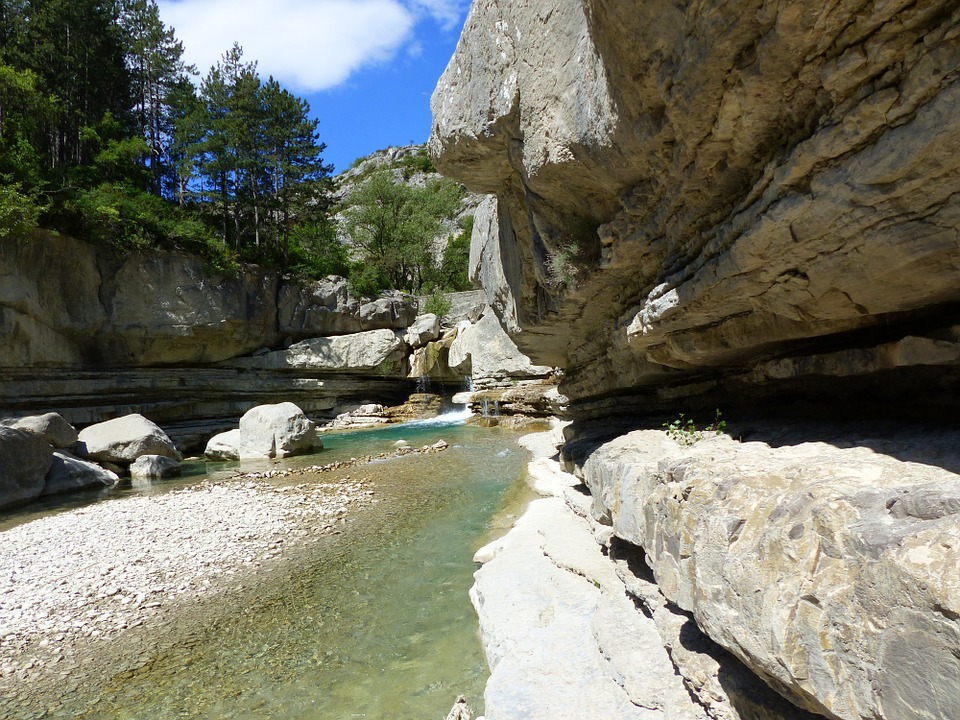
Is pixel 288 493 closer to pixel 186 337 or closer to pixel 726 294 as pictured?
pixel 726 294

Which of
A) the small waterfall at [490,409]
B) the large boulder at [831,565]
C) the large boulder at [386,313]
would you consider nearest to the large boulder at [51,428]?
the small waterfall at [490,409]

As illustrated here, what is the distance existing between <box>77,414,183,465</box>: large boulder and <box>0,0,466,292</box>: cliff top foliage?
893 centimetres

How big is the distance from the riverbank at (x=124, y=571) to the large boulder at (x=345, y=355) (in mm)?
17100

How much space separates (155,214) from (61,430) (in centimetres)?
1396

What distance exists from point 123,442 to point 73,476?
2.51 meters

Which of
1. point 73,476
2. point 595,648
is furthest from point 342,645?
point 73,476

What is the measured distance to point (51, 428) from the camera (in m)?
15.4

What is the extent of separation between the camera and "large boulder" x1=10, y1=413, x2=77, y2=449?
15067 millimetres

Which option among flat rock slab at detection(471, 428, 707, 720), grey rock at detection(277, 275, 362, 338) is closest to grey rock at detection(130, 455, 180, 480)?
flat rock slab at detection(471, 428, 707, 720)

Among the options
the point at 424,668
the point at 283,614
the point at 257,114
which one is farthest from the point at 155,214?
the point at 424,668

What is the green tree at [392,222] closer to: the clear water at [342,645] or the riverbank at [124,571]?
the riverbank at [124,571]

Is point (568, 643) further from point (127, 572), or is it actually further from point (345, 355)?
point (345, 355)

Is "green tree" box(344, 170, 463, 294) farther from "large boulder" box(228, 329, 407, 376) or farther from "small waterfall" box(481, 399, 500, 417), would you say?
"small waterfall" box(481, 399, 500, 417)

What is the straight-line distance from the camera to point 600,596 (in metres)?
5.04
